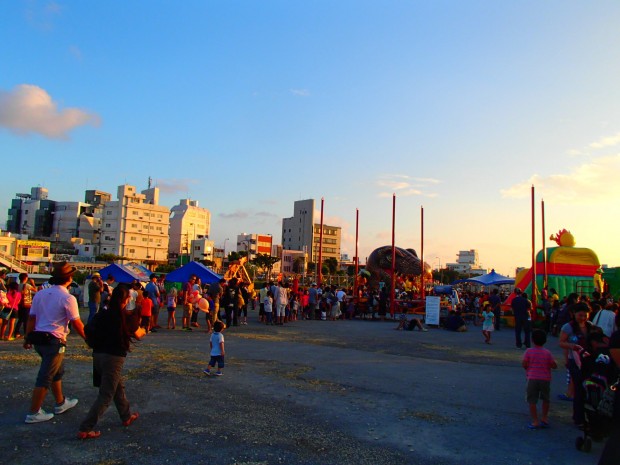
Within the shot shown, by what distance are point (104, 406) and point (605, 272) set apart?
2744 cm

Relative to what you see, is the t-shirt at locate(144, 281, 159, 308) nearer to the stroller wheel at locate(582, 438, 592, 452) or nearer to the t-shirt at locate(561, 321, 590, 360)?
the t-shirt at locate(561, 321, 590, 360)

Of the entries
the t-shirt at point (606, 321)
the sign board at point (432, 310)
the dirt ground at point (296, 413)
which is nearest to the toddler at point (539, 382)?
the dirt ground at point (296, 413)

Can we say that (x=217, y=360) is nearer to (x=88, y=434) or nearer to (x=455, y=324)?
(x=88, y=434)

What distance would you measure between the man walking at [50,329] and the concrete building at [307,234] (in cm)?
12420

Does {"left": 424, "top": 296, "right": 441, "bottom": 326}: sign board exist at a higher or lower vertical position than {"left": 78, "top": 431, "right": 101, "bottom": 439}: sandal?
higher

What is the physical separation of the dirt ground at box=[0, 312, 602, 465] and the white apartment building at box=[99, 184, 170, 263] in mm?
84720

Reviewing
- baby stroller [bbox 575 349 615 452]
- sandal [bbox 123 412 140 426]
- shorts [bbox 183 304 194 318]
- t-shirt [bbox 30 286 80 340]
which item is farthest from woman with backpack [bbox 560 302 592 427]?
shorts [bbox 183 304 194 318]

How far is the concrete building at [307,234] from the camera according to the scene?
133 meters

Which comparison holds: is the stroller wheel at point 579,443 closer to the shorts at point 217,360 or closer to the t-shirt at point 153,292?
the shorts at point 217,360

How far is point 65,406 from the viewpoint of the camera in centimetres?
626

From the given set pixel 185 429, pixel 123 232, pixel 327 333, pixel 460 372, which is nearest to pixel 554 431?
pixel 460 372

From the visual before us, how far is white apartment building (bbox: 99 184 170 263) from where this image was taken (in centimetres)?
9162

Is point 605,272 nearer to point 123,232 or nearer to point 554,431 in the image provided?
point 554,431

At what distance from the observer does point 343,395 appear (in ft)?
25.1
